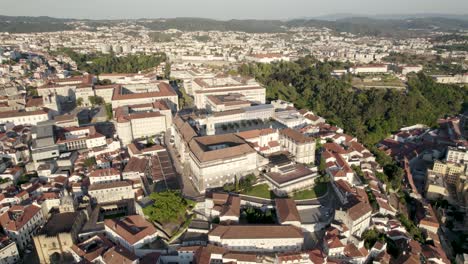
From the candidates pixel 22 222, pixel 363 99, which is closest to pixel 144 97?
pixel 22 222

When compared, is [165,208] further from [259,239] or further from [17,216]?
[17,216]

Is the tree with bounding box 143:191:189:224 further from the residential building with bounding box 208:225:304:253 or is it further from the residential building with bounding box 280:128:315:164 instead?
the residential building with bounding box 280:128:315:164

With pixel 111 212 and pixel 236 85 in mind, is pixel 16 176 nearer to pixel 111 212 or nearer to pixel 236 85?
pixel 111 212

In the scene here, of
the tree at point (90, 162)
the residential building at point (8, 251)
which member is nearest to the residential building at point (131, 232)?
the residential building at point (8, 251)

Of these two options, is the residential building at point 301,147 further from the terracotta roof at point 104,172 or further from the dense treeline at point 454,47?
the dense treeline at point 454,47

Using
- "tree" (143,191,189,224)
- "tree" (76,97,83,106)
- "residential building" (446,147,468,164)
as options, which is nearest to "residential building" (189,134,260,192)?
"tree" (143,191,189,224)
